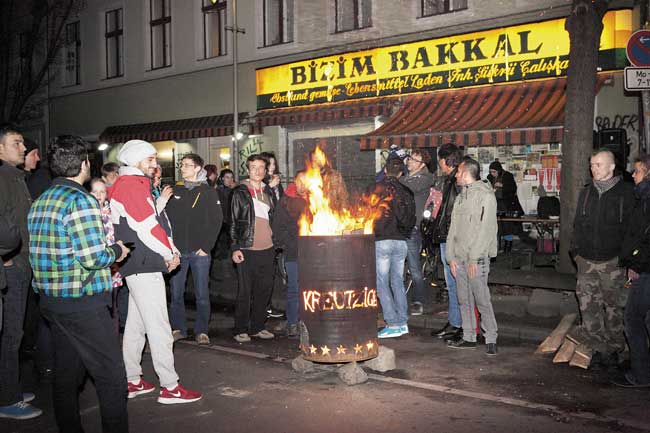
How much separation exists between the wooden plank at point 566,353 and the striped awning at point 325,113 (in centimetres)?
1038

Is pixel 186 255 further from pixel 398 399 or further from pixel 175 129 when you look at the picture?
pixel 175 129

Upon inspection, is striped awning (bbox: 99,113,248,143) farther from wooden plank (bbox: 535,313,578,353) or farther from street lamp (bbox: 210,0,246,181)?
wooden plank (bbox: 535,313,578,353)

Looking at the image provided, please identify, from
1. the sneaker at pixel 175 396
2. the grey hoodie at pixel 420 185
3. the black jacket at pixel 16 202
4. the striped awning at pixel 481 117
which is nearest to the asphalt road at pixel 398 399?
the sneaker at pixel 175 396

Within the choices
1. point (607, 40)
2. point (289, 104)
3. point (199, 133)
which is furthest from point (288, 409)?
point (199, 133)

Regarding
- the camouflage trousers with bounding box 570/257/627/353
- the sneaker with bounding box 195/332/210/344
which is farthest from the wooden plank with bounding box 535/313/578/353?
the sneaker with bounding box 195/332/210/344

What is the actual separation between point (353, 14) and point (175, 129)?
22.7 ft

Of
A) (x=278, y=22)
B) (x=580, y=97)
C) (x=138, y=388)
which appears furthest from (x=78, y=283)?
(x=278, y=22)

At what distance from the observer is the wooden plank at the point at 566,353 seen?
7262 mm

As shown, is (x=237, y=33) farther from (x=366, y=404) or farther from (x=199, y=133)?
(x=366, y=404)

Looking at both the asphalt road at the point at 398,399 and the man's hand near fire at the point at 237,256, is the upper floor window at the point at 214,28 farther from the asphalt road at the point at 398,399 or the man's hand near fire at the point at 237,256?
the asphalt road at the point at 398,399

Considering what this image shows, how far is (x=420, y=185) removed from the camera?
998 centimetres

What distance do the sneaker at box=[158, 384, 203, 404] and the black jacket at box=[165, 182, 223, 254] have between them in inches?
98.4

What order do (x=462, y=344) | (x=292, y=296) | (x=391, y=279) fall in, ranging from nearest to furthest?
1. (x=462, y=344)
2. (x=391, y=279)
3. (x=292, y=296)

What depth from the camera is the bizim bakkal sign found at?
1407 cm
